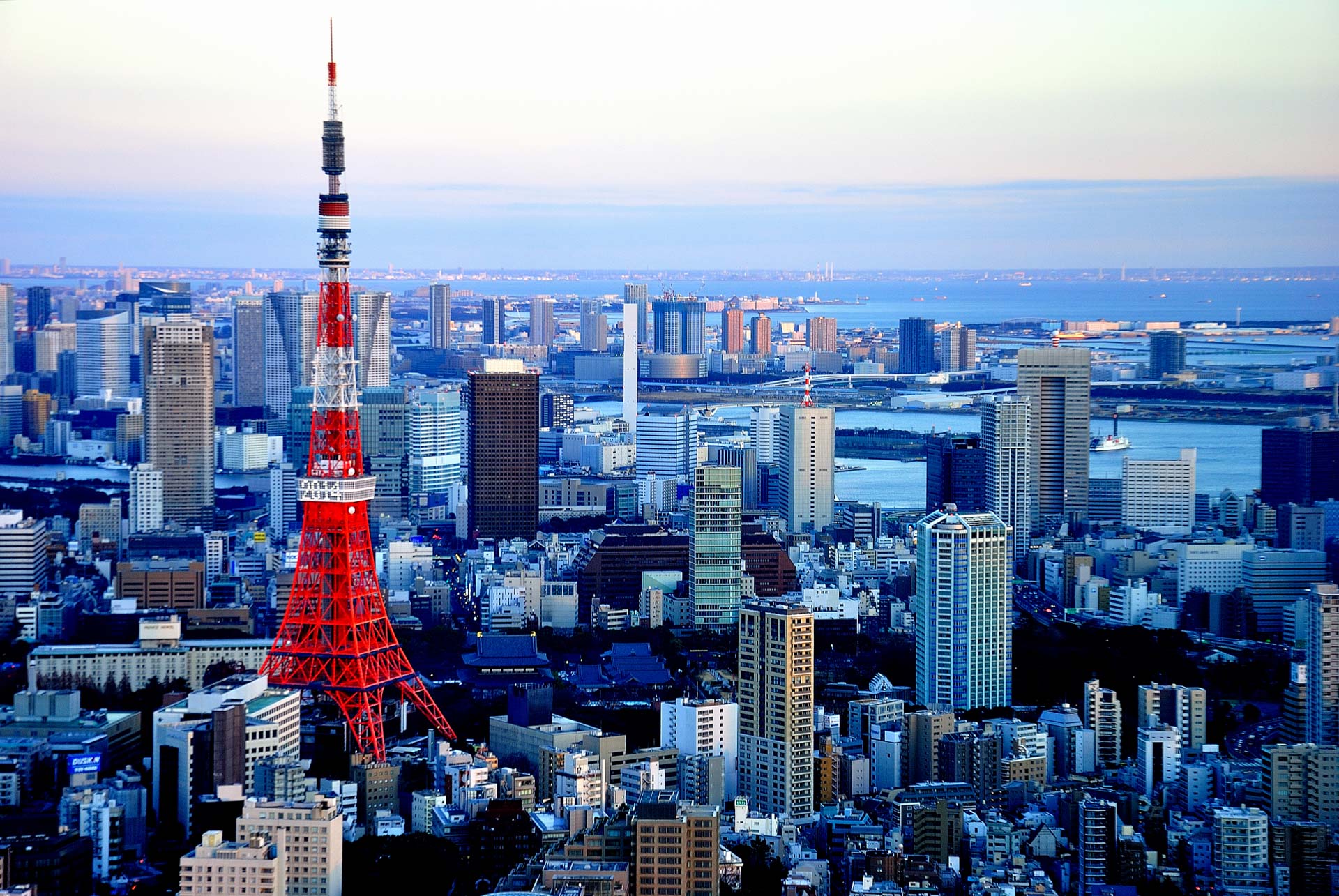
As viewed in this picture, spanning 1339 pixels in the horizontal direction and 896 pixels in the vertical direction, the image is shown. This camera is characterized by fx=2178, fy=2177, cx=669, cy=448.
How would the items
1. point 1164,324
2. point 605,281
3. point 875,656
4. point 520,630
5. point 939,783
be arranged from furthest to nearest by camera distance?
point 605,281 < point 1164,324 < point 520,630 < point 875,656 < point 939,783

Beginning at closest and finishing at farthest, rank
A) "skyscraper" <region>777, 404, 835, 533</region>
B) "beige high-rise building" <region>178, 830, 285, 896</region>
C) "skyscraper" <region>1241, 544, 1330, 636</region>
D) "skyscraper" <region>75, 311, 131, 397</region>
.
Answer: "beige high-rise building" <region>178, 830, 285, 896</region>, "skyscraper" <region>1241, 544, 1330, 636</region>, "skyscraper" <region>777, 404, 835, 533</region>, "skyscraper" <region>75, 311, 131, 397</region>

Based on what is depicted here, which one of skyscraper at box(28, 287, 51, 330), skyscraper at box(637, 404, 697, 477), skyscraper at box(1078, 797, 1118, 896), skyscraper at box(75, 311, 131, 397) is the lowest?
skyscraper at box(1078, 797, 1118, 896)

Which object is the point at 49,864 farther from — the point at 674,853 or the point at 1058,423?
the point at 1058,423

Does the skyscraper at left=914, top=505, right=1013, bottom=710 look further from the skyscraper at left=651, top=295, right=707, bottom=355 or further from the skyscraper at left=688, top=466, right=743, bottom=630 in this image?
the skyscraper at left=651, top=295, right=707, bottom=355

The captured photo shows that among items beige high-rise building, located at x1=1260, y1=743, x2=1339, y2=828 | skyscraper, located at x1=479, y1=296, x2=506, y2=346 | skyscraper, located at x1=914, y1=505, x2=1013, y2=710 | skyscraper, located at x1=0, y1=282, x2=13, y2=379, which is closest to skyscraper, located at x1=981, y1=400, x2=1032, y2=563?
skyscraper, located at x1=914, y1=505, x2=1013, y2=710

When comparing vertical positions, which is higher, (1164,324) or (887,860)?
(1164,324)

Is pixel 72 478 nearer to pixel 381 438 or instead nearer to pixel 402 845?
pixel 381 438

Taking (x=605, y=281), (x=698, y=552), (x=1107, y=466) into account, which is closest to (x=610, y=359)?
(x=605, y=281)

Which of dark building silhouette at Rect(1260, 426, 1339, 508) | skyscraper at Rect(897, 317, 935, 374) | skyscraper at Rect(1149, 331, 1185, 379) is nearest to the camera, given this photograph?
dark building silhouette at Rect(1260, 426, 1339, 508)
